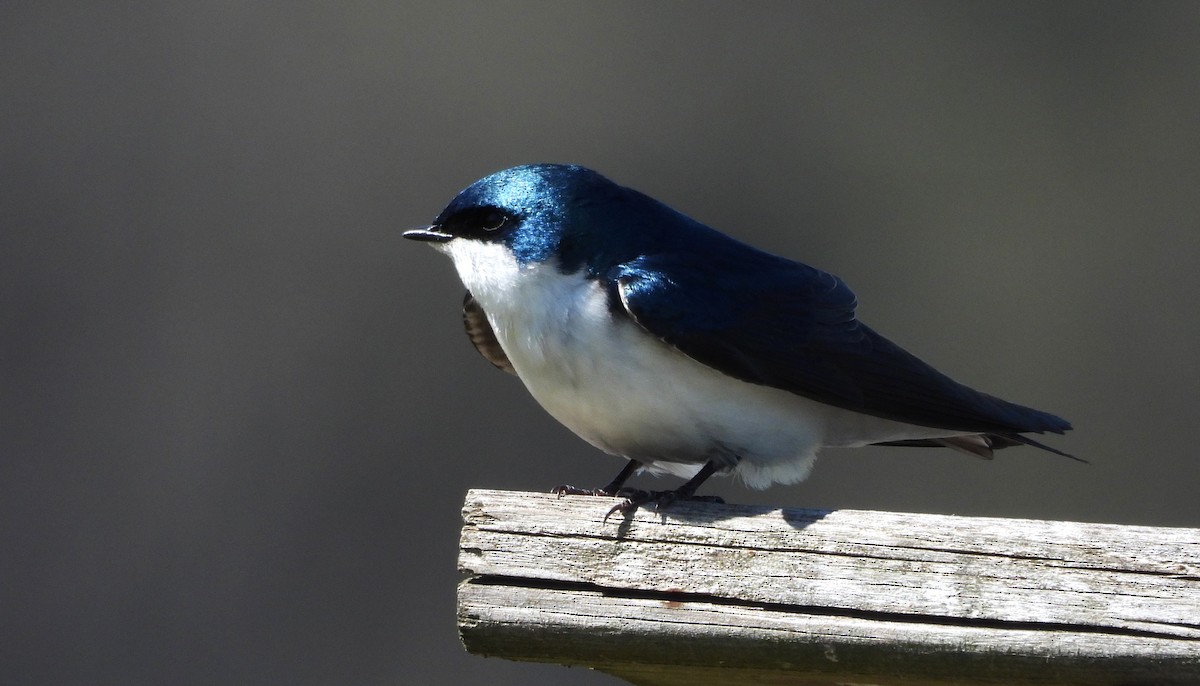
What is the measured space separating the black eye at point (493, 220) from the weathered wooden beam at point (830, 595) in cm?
45

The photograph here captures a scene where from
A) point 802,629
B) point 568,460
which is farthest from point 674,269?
point 568,460

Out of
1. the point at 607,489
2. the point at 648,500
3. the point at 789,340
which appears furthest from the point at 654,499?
the point at 789,340

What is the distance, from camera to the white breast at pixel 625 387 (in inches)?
62.8

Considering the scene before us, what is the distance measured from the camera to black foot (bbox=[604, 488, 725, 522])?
1.35 metres

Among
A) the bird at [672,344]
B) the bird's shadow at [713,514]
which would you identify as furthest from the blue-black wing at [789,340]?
the bird's shadow at [713,514]

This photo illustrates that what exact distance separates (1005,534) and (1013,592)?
0.05m

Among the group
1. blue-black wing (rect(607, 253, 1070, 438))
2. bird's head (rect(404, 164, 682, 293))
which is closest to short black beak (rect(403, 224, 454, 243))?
bird's head (rect(404, 164, 682, 293))

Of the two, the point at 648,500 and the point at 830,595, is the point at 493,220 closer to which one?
the point at 648,500

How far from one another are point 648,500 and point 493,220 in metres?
0.44

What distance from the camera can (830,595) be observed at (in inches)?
48.6

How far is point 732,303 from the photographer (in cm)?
166

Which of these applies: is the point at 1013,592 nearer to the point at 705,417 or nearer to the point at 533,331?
the point at 705,417

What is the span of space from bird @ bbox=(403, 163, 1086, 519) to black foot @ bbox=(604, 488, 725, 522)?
4.3 inches

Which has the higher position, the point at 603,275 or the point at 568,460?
the point at 603,275
